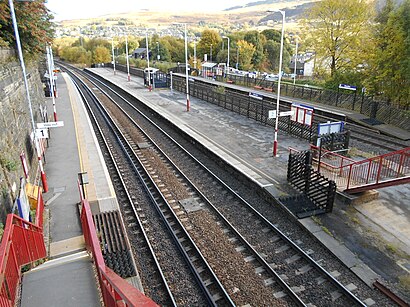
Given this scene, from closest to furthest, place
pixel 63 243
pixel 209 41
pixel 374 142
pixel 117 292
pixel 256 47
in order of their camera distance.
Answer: pixel 117 292 → pixel 63 243 → pixel 374 142 → pixel 209 41 → pixel 256 47

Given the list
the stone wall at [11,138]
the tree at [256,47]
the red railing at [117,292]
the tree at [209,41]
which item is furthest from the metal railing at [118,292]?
the tree at [256,47]

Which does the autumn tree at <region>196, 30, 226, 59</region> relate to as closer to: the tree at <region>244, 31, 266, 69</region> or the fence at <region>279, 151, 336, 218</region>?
the tree at <region>244, 31, 266, 69</region>

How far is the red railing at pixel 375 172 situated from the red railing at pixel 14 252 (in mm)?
10389

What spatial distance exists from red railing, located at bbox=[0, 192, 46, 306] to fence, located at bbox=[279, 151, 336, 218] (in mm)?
7995

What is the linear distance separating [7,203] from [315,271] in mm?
8562

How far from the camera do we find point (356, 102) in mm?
27984

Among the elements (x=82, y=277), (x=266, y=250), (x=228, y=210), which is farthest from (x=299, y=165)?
(x=82, y=277)

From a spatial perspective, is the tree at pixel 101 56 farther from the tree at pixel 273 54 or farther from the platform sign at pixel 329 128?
the platform sign at pixel 329 128

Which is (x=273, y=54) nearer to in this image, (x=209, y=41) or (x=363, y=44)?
(x=209, y=41)

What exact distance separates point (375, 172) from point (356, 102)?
1720 centimetres

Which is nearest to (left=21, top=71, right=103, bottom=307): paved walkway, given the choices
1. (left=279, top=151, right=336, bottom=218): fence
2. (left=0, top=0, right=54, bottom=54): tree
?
(left=0, top=0, right=54, bottom=54): tree

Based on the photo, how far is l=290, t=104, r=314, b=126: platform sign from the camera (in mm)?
18766

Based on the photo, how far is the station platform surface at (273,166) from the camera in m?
10.1

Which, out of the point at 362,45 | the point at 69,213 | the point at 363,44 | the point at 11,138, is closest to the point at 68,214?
the point at 69,213
